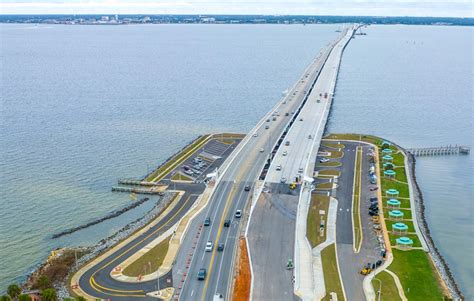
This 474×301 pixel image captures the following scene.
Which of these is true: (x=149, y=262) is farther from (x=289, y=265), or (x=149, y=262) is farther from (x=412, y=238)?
(x=412, y=238)

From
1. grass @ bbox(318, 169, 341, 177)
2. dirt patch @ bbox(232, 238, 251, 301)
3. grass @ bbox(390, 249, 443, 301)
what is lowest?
grass @ bbox(390, 249, 443, 301)

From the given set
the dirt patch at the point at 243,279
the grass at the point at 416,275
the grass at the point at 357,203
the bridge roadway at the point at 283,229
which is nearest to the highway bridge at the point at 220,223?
the bridge roadway at the point at 283,229

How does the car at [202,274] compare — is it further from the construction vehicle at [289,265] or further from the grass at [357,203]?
the grass at [357,203]

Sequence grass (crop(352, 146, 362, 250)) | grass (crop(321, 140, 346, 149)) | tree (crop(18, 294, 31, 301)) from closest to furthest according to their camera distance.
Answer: tree (crop(18, 294, 31, 301)) < grass (crop(352, 146, 362, 250)) < grass (crop(321, 140, 346, 149))

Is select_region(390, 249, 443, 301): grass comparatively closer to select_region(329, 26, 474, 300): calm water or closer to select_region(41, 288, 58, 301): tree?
select_region(329, 26, 474, 300): calm water

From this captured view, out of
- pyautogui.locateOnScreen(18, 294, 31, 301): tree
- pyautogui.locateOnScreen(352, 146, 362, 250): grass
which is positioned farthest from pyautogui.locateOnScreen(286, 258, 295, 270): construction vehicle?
pyautogui.locateOnScreen(18, 294, 31, 301): tree

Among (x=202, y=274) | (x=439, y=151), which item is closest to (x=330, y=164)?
(x=439, y=151)
